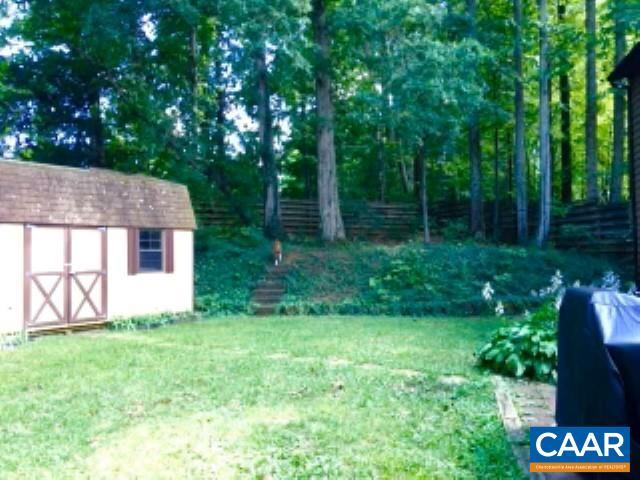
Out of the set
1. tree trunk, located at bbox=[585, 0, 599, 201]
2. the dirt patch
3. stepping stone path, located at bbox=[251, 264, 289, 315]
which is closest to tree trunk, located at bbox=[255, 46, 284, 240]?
stepping stone path, located at bbox=[251, 264, 289, 315]

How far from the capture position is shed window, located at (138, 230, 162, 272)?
12078mm

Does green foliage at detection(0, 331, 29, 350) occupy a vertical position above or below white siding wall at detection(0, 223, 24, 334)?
below

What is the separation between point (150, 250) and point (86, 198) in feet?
6.40

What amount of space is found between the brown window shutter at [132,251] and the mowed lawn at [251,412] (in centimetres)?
345

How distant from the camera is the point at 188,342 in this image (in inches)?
339

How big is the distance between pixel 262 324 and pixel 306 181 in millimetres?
12911

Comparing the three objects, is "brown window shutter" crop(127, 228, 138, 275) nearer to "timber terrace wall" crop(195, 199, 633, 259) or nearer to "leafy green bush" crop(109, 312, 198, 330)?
"leafy green bush" crop(109, 312, 198, 330)

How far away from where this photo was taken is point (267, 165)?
57.7 ft

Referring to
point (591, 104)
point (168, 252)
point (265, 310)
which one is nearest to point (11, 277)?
point (168, 252)

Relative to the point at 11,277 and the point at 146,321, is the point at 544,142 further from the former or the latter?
the point at 11,277

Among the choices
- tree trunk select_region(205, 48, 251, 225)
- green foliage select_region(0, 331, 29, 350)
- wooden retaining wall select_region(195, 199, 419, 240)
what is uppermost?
tree trunk select_region(205, 48, 251, 225)

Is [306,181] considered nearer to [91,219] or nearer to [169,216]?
[169,216]

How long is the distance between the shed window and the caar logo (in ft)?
33.4

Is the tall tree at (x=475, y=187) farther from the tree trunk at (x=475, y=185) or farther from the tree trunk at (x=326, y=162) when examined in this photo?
the tree trunk at (x=326, y=162)
